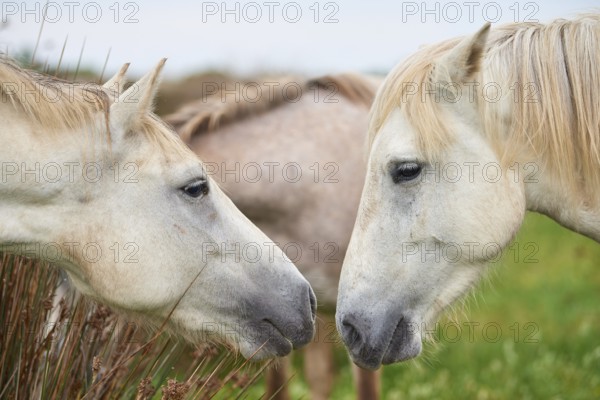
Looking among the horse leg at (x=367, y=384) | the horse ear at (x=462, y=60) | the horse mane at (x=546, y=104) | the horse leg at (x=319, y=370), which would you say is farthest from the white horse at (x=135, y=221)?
the horse leg at (x=319, y=370)

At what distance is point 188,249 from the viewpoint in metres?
3.02

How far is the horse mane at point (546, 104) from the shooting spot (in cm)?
308


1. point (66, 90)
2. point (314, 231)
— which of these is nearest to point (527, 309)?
point (314, 231)

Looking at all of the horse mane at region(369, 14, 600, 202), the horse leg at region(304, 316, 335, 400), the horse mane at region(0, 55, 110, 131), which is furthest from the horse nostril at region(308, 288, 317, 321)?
the horse leg at region(304, 316, 335, 400)

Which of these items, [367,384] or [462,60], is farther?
[367,384]

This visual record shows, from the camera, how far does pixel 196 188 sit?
10.1 feet

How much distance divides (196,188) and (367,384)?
2763mm

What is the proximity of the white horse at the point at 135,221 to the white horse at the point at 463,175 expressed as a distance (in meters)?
0.36

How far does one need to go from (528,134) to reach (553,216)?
43cm

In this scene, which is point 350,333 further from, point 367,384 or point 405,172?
point 367,384

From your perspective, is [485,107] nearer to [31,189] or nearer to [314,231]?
[31,189]

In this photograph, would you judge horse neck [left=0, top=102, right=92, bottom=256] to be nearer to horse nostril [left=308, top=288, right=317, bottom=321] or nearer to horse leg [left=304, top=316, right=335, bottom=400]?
horse nostril [left=308, top=288, right=317, bottom=321]

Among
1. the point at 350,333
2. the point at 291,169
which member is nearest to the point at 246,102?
the point at 291,169

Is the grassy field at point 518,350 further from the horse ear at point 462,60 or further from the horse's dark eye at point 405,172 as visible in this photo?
the horse ear at point 462,60
